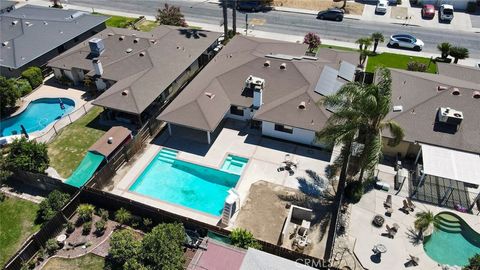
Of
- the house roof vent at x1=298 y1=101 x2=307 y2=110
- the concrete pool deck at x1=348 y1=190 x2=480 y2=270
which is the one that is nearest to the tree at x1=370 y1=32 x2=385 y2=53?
the house roof vent at x1=298 y1=101 x2=307 y2=110

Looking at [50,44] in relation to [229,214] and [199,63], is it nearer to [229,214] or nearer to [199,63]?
[199,63]

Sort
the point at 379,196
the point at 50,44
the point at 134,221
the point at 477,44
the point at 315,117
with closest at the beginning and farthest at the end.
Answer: the point at 134,221, the point at 379,196, the point at 315,117, the point at 50,44, the point at 477,44

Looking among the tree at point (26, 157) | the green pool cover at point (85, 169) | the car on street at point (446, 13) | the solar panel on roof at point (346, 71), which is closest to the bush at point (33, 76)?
the tree at point (26, 157)

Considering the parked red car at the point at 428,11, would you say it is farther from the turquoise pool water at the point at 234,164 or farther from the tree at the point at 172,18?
the turquoise pool water at the point at 234,164

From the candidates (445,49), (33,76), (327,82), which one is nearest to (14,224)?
(33,76)

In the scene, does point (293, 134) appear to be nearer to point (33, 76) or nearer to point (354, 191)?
point (354, 191)

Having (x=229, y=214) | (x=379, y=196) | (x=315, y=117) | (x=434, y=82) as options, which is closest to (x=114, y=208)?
(x=229, y=214)

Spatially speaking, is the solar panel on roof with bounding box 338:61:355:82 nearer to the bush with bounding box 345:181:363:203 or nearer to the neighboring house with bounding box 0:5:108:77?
the bush with bounding box 345:181:363:203
